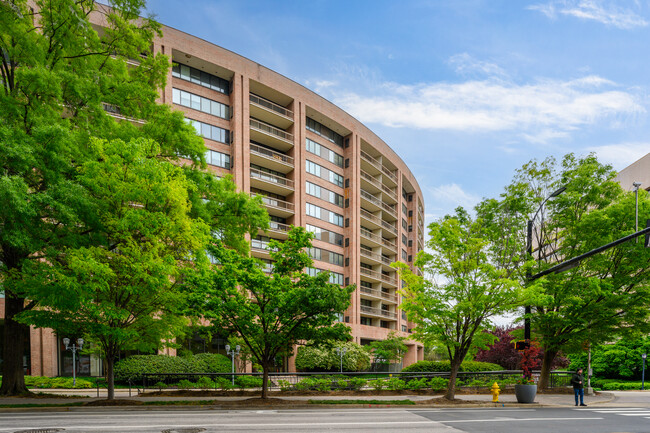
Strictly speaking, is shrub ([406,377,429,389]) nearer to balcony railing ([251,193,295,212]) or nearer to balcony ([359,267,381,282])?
balcony railing ([251,193,295,212])

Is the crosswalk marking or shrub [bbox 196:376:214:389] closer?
the crosswalk marking

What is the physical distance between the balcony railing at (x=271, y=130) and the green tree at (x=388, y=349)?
80.4 feet

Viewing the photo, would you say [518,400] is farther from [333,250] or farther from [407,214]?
[407,214]

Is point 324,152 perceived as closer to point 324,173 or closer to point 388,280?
point 324,173

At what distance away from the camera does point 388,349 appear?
191 ft

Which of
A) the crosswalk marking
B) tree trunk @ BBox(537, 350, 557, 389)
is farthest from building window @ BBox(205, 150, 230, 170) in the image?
the crosswalk marking

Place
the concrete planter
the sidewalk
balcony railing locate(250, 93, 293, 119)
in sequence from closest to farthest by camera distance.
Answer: the sidewalk, the concrete planter, balcony railing locate(250, 93, 293, 119)

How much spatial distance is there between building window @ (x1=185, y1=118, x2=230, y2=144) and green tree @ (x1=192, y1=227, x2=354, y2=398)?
86.7 ft

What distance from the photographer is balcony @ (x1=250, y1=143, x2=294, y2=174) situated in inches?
1898

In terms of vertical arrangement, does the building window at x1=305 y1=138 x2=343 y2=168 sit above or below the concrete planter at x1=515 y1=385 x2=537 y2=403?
above

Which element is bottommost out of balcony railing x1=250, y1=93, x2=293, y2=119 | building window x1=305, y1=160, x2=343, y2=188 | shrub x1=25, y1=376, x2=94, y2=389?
shrub x1=25, y1=376, x2=94, y2=389

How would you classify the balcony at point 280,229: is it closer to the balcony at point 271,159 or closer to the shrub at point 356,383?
the balcony at point 271,159

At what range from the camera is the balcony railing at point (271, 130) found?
49.8 metres

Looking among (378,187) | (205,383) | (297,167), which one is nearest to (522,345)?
(205,383)
